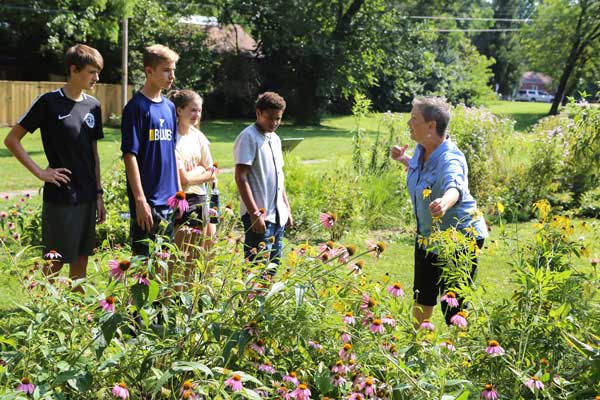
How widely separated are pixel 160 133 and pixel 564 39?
149 feet

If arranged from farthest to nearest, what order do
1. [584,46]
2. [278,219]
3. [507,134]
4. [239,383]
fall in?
[584,46] → [507,134] → [278,219] → [239,383]

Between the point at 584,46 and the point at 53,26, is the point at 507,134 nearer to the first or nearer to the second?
the point at 53,26

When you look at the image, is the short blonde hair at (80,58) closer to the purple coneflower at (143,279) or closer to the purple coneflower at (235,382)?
the purple coneflower at (143,279)

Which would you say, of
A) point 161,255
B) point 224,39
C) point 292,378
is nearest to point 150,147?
point 161,255

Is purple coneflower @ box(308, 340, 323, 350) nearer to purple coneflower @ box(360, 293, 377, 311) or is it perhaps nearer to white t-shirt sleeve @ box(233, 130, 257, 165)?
purple coneflower @ box(360, 293, 377, 311)

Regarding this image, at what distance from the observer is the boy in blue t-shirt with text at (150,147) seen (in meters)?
3.91

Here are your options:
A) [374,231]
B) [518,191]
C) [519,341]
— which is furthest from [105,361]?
[518,191]

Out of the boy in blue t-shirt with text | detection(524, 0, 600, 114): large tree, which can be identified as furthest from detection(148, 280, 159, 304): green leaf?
detection(524, 0, 600, 114): large tree

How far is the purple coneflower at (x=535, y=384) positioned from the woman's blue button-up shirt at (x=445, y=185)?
1820mm

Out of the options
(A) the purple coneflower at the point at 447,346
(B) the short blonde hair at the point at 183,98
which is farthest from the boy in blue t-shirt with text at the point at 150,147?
(A) the purple coneflower at the point at 447,346

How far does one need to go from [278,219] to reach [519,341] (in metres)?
2.41

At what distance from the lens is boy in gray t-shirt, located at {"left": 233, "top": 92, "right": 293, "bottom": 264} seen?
4.46m

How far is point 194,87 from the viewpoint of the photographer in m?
29.9

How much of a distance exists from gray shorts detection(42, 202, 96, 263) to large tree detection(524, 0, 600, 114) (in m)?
41.8
